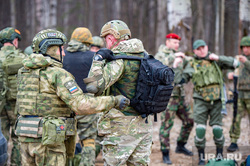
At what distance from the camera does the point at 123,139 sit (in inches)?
157

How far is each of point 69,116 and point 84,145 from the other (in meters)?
1.87

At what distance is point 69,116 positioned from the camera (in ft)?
13.7

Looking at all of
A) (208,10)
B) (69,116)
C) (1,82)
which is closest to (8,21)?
(208,10)

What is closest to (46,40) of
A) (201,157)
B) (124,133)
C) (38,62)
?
(38,62)

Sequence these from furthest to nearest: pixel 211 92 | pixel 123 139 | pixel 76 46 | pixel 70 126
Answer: pixel 211 92 → pixel 76 46 → pixel 70 126 → pixel 123 139

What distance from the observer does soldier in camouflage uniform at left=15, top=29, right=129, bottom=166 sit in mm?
3713

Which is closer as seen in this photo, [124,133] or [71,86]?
[71,86]

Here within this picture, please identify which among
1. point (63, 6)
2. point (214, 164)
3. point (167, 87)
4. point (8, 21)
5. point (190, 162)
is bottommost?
point (190, 162)

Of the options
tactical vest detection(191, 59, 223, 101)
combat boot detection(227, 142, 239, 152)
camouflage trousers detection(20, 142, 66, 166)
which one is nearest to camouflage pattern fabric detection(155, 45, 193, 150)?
tactical vest detection(191, 59, 223, 101)

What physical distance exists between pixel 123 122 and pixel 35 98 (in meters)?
1.09

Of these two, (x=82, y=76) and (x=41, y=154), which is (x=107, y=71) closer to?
(x=41, y=154)

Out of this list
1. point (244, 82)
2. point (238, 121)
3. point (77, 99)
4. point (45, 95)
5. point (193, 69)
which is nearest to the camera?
point (77, 99)

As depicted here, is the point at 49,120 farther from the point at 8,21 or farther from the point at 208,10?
the point at 8,21

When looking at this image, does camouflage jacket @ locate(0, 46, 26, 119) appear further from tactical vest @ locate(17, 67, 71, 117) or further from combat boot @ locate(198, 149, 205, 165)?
combat boot @ locate(198, 149, 205, 165)
